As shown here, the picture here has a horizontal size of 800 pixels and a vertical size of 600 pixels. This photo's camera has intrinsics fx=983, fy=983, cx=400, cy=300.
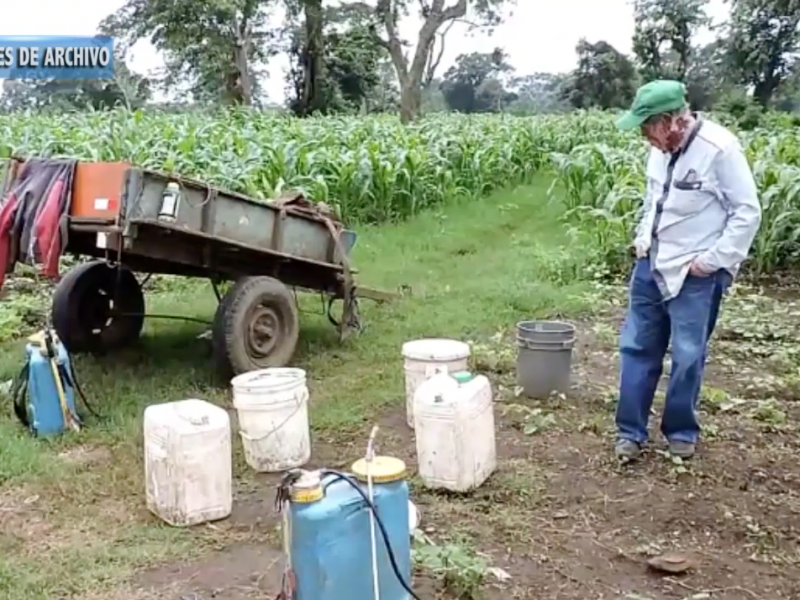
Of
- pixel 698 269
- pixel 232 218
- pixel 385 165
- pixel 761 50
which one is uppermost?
pixel 761 50

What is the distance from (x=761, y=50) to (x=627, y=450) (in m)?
35.4

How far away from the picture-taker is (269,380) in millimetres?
4395

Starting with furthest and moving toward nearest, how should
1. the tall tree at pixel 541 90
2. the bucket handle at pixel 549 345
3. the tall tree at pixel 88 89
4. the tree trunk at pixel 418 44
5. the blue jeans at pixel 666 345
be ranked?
the tall tree at pixel 541 90 < the tree trunk at pixel 418 44 < the tall tree at pixel 88 89 < the bucket handle at pixel 549 345 < the blue jeans at pixel 666 345

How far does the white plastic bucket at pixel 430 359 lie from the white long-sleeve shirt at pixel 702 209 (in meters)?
1.03

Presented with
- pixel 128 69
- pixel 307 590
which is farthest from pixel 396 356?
pixel 128 69

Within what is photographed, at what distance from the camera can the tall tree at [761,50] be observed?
117 ft

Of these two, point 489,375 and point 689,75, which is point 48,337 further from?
point 689,75

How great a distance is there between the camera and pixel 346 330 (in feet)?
21.5

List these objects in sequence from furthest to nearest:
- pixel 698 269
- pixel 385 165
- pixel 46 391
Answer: pixel 385 165 < pixel 46 391 < pixel 698 269

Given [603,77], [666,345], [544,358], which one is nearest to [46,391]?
[544,358]

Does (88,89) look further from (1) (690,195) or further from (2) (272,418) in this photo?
(1) (690,195)

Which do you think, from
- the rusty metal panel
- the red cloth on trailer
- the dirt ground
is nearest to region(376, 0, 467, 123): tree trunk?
the rusty metal panel

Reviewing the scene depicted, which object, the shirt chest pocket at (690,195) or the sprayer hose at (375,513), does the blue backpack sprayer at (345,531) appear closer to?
the sprayer hose at (375,513)

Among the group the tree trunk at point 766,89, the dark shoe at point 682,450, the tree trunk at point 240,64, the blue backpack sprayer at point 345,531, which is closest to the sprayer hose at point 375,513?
the blue backpack sprayer at point 345,531
